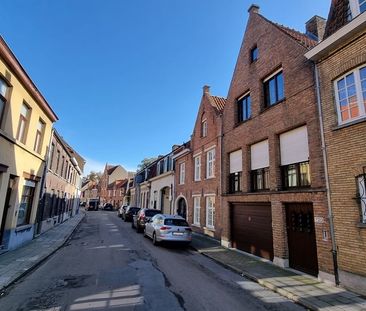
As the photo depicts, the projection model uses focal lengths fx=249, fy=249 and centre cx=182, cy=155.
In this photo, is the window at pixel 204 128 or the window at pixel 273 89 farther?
the window at pixel 204 128

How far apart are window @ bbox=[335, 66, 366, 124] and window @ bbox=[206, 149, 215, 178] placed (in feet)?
30.8

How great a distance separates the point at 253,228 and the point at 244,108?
249 inches

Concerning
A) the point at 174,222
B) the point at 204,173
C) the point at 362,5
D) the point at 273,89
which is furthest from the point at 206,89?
the point at 362,5

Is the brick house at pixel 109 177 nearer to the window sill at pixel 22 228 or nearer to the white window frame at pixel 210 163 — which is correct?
the white window frame at pixel 210 163

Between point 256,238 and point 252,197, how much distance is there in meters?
1.82

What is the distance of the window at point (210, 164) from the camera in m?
16.5

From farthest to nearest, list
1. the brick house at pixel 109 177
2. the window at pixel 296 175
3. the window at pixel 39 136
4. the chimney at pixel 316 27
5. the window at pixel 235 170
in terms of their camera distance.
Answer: the brick house at pixel 109 177 → the window at pixel 235 170 → the window at pixel 39 136 → the chimney at pixel 316 27 → the window at pixel 296 175

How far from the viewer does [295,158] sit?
31.0 feet

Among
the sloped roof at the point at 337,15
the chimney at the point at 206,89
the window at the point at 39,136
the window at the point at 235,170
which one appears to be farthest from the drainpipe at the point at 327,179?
the window at the point at 39,136

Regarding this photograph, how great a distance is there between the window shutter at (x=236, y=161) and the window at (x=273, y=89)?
3.04 m

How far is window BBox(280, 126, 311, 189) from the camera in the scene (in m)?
9.02

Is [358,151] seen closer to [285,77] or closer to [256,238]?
[285,77]

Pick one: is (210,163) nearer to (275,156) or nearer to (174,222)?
(174,222)

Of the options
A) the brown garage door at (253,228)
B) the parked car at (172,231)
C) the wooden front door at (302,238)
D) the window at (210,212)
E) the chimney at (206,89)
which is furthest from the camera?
the chimney at (206,89)
